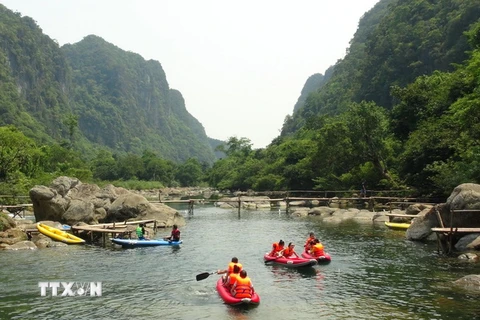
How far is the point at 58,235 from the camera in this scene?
28.5 m

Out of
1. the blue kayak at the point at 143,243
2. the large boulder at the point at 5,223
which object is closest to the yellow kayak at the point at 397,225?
the blue kayak at the point at 143,243

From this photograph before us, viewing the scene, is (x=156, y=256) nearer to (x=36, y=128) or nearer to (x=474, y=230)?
(x=474, y=230)

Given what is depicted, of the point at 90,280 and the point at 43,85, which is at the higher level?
the point at 43,85

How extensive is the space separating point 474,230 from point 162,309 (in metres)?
15.7

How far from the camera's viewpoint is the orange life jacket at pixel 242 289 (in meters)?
15.2

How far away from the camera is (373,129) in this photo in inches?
1983

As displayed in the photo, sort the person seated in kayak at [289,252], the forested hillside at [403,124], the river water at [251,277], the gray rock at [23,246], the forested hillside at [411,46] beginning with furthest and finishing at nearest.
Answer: the forested hillside at [411,46]
the forested hillside at [403,124]
the gray rock at [23,246]
the person seated in kayak at [289,252]
the river water at [251,277]

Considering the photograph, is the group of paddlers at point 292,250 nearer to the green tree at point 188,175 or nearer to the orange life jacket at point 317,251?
the orange life jacket at point 317,251

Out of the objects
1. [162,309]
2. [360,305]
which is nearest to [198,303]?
[162,309]

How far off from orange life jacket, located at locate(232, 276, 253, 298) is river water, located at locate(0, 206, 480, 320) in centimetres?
48

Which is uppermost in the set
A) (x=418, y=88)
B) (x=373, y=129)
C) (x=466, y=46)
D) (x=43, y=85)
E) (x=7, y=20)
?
(x=7, y=20)

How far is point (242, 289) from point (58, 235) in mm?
17383

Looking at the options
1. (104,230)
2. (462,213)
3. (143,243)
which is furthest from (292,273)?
(104,230)

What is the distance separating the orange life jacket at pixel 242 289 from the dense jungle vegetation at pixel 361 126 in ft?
65.3
